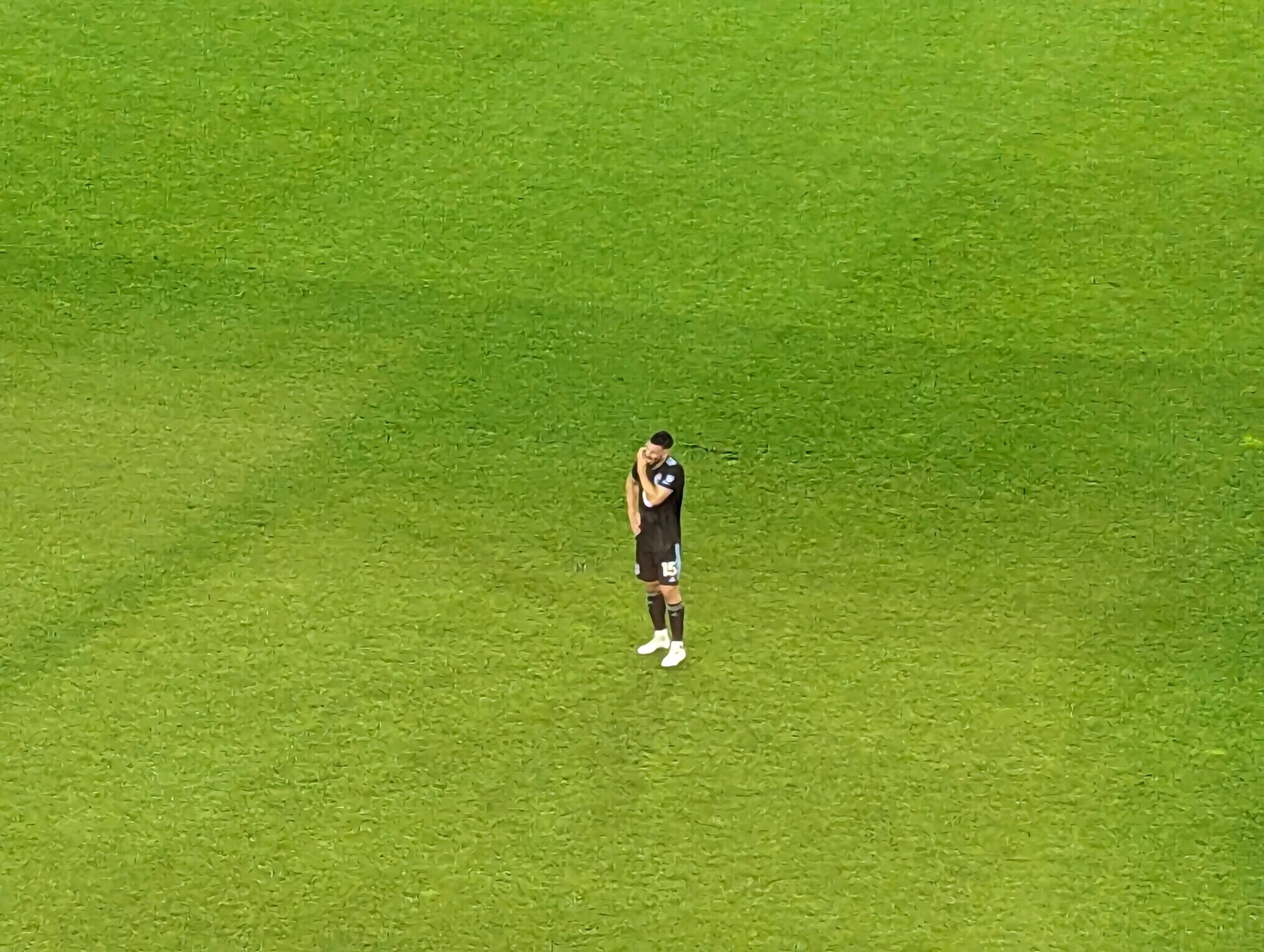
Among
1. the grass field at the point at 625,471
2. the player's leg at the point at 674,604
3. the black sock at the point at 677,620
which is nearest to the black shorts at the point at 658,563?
the player's leg at the point at 674,604

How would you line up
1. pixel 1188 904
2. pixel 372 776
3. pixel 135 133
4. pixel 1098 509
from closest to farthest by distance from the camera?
pixel 1188 904, pixel 372 776, pixel 1098 509, pixel 135 133

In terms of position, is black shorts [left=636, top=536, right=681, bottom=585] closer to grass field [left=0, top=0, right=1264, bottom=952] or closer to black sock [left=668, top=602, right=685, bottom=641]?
black sock [left=668, top=602, right=685, bottom=641]

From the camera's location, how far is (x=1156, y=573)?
388 inches

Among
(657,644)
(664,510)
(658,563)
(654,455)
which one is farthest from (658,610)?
(654,455)

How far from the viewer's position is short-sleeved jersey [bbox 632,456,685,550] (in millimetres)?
8648

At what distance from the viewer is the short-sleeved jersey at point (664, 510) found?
865 cm

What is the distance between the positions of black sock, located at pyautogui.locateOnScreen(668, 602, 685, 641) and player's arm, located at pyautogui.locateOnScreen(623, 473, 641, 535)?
0.60 meters

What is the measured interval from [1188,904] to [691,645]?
319 cm

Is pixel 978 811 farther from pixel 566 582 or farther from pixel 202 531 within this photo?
pixel 202 531

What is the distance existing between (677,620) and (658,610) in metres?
0.13

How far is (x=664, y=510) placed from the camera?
28.7 ft

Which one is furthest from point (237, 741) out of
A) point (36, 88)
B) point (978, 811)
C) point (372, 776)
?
point (36, 88)

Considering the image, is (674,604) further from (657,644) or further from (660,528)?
(660,528)

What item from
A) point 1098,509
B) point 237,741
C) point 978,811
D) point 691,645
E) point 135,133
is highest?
point 135,133
